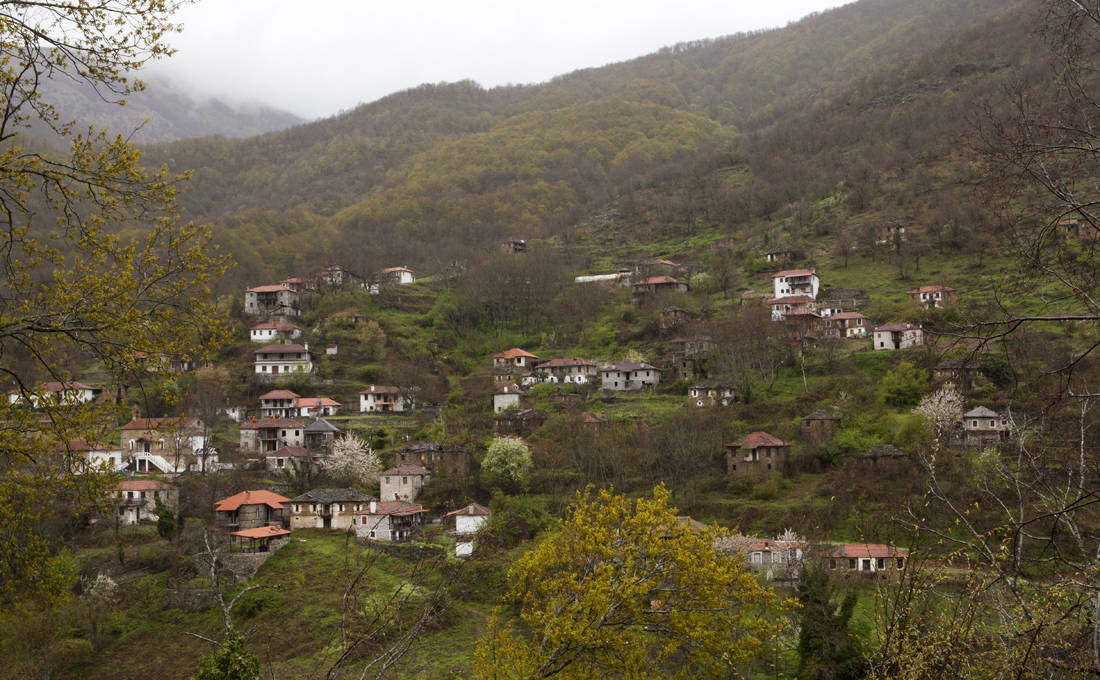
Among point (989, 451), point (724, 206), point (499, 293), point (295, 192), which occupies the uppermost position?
point (295, 192)

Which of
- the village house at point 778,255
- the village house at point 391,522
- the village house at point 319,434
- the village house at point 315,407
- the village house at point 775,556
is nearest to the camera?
the village house at point 775,556

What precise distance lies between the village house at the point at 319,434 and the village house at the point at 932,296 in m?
41.7

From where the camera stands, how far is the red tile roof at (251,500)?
39.1m

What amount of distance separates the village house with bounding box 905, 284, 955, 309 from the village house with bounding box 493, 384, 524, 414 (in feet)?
96.6

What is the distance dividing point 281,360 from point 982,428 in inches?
1918

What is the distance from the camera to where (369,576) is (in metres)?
31.9

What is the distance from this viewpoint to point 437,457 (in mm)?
45125

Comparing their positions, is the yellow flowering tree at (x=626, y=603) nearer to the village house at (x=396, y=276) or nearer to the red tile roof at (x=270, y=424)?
the red tile roof at (x=270, y=424)

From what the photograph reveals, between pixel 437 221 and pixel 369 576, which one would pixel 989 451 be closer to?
pixel 369 576

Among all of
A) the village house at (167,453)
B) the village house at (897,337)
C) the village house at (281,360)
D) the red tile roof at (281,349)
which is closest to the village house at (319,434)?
the village house at (167,453)

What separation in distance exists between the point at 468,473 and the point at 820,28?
184 meters

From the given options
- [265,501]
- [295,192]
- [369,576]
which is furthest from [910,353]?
[295,192]

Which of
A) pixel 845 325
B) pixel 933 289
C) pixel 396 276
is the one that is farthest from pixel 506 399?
pixel 396 276

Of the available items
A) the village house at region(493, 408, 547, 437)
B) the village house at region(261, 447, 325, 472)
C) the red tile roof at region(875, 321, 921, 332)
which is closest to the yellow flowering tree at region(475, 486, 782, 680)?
the village house at region(493, 408, 547, 437)
